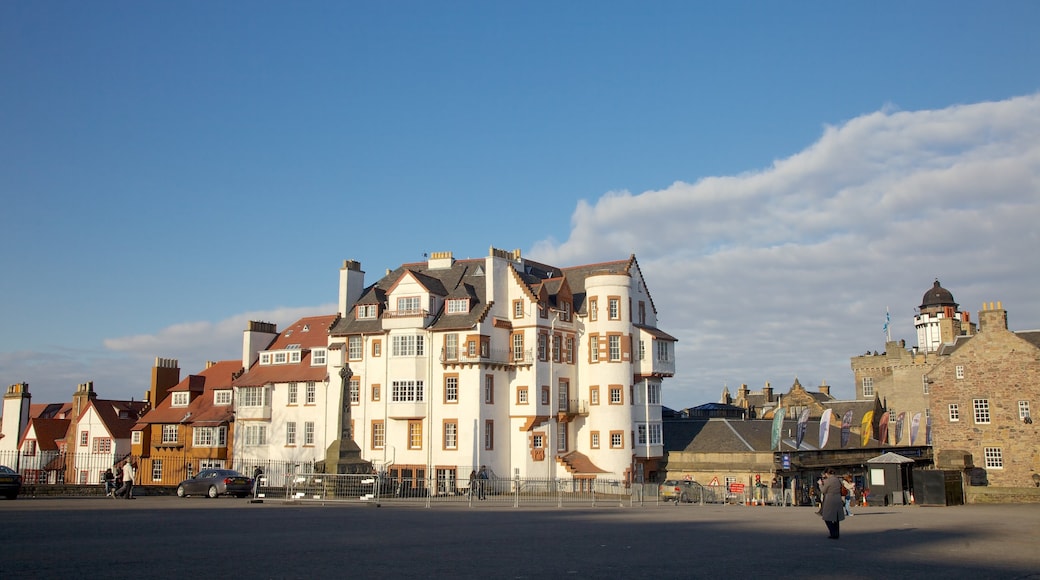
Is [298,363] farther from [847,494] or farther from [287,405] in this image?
[847,494]

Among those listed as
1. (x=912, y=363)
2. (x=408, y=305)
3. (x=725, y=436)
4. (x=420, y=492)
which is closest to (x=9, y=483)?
(x=420, y=492)

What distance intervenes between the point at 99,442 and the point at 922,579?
77.6 metres

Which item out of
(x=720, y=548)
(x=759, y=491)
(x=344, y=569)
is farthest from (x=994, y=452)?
(x=344, y=569)

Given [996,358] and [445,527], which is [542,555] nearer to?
[445,527]

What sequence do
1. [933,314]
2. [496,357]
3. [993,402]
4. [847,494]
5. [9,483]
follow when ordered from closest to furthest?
[9,483] → [847,494] → [993,402] → [496,357] → [933,314]

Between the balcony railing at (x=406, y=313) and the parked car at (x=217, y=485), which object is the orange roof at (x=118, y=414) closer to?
the balcony railing at (x=406, y=313)

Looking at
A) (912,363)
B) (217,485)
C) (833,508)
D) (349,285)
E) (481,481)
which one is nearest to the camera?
(833,508)

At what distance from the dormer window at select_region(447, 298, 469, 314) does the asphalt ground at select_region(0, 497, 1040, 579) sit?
107ft

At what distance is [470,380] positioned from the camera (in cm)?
5838

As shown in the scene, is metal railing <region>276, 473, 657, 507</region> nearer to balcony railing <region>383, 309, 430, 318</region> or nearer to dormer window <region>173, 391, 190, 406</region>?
balcony railing <region>383, 309, 430, 318</region>

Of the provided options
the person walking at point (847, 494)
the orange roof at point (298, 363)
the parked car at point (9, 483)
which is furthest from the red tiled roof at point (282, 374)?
the person walking at point (847, 494)

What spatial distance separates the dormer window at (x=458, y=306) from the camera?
197ft

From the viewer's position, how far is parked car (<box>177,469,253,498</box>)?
40.5 metres

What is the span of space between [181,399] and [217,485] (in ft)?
120
